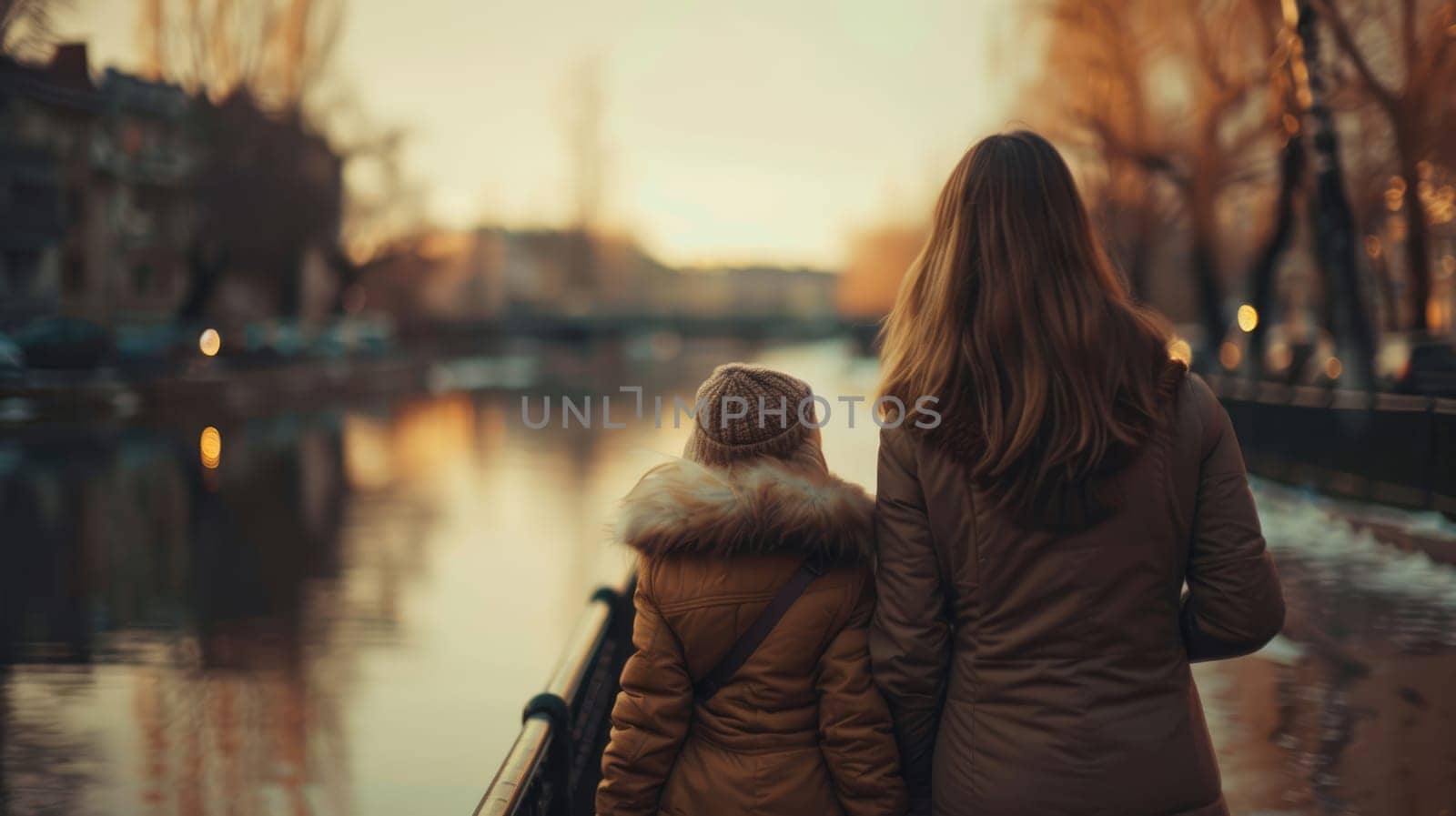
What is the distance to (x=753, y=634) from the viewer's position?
2590 mm

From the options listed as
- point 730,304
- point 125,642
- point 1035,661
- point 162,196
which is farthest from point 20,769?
point 730,304

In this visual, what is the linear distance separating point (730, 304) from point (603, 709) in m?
186

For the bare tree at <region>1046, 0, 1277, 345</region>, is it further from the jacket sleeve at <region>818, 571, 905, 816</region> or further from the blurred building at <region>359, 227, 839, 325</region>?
the blurred building at <region>359, 227, 839, 325</region>

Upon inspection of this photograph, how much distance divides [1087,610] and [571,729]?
1869mm

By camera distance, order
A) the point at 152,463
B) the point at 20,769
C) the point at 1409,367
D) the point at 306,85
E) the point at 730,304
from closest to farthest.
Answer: the point at 20,769 < the point at 1409,367 < the point at 152,463 < the point at 306,85 < the point at 730,304

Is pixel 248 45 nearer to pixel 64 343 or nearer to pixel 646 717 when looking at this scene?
pixel 64 343

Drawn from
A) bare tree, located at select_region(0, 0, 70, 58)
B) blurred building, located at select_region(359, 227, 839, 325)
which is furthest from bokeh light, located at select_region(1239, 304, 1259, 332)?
blurred building, located at select_region(359, 227, 839, 325)

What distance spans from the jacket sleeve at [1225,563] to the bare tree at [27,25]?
70.0 feet

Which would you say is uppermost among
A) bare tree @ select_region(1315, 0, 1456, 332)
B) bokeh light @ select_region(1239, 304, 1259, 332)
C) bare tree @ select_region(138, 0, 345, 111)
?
bare tree @ select_region(138, 0, 345, 111)

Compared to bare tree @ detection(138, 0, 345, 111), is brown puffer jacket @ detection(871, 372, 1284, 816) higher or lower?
lower

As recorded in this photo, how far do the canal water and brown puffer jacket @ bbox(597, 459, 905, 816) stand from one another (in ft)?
0.99

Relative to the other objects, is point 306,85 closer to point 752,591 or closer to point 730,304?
point 752,591

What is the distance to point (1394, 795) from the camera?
16.5 feet

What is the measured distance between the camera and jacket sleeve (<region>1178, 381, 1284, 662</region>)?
2.28m
